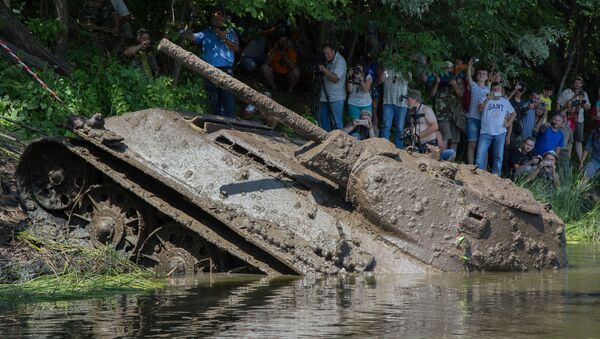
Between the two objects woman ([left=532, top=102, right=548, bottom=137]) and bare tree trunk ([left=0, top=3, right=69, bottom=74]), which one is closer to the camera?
bare tree trunk ([left=0, top=3, right=69, bottom=74])

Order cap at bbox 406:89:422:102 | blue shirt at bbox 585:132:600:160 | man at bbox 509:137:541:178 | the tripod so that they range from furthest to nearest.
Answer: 1. blue shirt at bbox 585:132:600:160
2. man at bbox 509:137:541:178
3. cap at bbox 406:89:422:102
4. the tripod

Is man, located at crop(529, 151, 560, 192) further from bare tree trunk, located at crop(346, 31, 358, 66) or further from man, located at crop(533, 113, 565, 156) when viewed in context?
bare tree trunk, located at crop(346, 31, 358, 66)

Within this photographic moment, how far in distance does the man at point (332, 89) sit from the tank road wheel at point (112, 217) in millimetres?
7959

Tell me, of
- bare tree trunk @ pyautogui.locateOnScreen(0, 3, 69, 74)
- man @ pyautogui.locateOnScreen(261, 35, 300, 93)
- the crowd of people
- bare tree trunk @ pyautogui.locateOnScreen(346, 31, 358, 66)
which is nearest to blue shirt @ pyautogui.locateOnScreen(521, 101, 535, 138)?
the crowd of people

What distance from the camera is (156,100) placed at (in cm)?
2061

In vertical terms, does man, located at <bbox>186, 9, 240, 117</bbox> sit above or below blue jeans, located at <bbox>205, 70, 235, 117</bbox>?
above

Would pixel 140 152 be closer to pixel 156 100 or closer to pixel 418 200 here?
pixel 418 200

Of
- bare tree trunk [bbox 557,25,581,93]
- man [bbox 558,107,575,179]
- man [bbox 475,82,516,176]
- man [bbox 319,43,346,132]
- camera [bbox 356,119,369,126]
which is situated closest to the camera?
camera [bbox 356,119,369,126]

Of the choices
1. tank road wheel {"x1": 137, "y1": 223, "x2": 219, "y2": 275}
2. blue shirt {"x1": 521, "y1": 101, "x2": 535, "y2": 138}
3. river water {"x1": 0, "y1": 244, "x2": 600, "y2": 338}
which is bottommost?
river water {"x1": 0, "y1": 244, "x2": 600, "y2": 338}

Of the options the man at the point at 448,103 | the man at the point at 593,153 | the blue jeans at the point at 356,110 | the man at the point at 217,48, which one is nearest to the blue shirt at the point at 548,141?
the man at the point at 593,153

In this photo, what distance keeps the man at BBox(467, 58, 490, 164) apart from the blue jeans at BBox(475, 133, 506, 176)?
37cm

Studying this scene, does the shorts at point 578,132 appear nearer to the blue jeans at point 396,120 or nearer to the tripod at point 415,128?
the tripod at point 415,128

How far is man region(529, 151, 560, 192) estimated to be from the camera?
946 inches

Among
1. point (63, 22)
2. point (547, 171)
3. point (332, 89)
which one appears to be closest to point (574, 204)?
point (547, 171)
